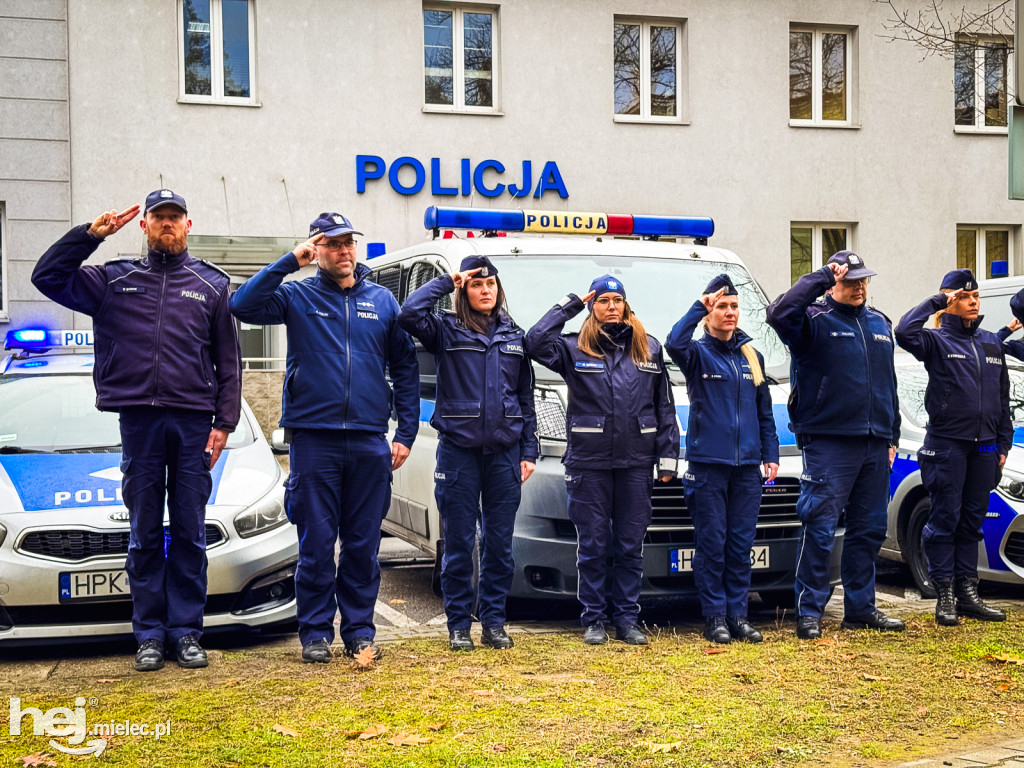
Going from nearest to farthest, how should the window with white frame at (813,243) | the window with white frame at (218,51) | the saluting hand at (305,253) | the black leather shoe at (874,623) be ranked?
1. the saluting hand at (305,253)
2. the black leather shoe at (874,623)
3. the window with white frame at (218,51)
4. the window with white frame at (813,243)

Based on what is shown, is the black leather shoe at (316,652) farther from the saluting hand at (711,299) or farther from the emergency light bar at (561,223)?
the emergency light bar at (561,223)

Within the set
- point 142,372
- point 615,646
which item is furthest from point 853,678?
point 142,372

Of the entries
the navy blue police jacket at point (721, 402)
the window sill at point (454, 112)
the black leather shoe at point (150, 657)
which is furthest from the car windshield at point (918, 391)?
the window sill at point (454, 112)

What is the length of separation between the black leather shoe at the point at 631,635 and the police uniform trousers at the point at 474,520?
0.62 m

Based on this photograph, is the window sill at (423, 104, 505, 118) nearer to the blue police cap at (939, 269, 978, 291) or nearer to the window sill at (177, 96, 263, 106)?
the window sill at (177, 96, 263, 106)

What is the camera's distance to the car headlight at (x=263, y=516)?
6.45 m

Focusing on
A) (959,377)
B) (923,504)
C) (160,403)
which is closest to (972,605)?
(923,504)

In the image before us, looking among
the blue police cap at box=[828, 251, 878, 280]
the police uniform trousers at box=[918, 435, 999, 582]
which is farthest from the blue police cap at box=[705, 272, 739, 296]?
the police uniform trousers at box=[918, 435, 999, 582]

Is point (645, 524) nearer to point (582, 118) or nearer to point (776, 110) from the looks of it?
point (582, 118)

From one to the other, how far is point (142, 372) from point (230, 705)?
5.35 ft

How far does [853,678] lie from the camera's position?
18.4 ft

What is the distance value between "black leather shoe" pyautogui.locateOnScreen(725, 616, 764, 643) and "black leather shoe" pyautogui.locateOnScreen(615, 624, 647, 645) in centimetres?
47

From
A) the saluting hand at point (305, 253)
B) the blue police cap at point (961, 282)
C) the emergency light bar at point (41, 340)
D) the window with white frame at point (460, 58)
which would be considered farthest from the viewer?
the window with white frame at point (460, 58)

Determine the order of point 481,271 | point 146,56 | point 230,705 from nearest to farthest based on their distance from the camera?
1. point 230,705
2. point 481,271
3. point 146,56
